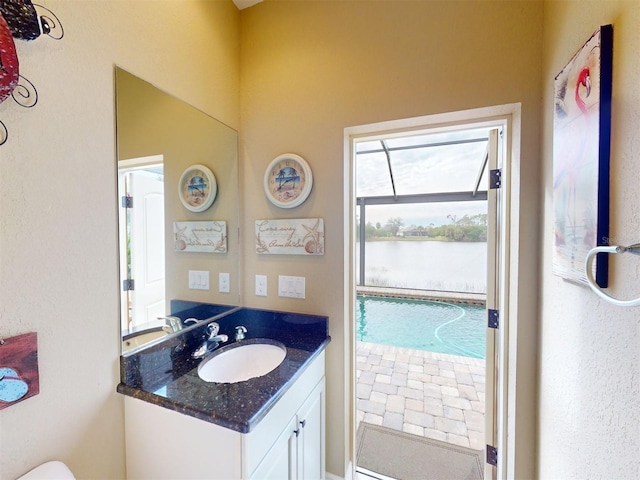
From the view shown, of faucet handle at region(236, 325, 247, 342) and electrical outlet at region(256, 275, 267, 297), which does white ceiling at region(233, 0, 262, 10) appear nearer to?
electrical outlet at region(256, 275, 267, 297)

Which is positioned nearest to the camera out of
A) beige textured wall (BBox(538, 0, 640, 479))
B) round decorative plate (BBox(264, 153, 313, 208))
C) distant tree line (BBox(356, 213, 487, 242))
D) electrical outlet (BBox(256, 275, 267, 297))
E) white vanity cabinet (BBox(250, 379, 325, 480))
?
beige textured wall (BBox(538, 0, 640, 479))

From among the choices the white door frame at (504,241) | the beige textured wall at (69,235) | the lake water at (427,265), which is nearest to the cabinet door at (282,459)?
the beige textured wall at (69,235)

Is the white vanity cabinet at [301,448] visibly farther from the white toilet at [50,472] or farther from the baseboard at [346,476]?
the white toilet at [50,472]

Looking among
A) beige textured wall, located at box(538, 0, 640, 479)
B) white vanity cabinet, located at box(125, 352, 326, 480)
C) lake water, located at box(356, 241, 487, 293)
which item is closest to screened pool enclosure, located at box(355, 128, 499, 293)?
lake water, located at box(356, 241, 487, 293)

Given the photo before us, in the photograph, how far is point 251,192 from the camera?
63.7 inches

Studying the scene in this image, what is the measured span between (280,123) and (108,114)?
2.76 ft

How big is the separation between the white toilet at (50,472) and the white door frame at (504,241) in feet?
3.76

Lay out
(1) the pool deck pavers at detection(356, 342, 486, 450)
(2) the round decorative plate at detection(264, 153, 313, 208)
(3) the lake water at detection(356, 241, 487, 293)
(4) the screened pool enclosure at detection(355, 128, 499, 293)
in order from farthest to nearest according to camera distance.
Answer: (3) the lake water at detection(356, 241, 487, 293) < (4) the screened pool enclosure at detection(355, 128, 499, 293) < (1) the pool deck pavers at detection(356, 342, 486, 450) < (2) the round decorative plate at detection(264, 153, 313, 208)

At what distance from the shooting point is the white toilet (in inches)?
28.0

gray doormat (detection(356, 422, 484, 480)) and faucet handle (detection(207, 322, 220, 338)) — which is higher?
faucet handle (detection(207, 322, 220, 338))

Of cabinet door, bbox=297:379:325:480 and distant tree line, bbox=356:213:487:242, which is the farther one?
distant tree line, bbox=356:213:487:242

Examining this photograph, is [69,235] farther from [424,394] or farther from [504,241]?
[424,394]

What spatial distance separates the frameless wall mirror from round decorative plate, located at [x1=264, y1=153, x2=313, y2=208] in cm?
25

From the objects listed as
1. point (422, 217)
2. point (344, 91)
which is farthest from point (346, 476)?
point (422, 217)
